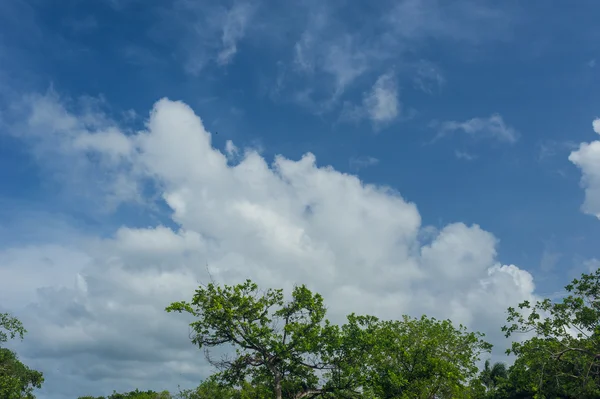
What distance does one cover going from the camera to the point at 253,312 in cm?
3634

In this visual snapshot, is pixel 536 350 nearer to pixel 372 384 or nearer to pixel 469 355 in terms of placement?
pixel 372 384

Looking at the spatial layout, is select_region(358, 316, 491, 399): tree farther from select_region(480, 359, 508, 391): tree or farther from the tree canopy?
select_region(480, 359, 508, 391): tree

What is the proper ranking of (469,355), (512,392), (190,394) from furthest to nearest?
(190,394) → (512,392) → (469,355)

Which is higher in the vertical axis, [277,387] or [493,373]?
[493,373]

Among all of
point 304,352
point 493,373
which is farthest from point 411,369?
point 493,373

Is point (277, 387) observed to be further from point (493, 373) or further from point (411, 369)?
point (493, 373)

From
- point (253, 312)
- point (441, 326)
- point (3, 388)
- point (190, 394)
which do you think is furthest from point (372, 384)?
point (190, 394)

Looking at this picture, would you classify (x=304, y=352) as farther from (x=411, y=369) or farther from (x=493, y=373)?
(x=493, y=373)

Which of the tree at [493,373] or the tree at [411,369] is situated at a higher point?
the tree at [493,373]

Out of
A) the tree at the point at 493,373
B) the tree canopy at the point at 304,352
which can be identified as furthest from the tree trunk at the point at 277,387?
the tree at the point at 493,373

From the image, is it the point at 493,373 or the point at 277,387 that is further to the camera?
the point at 493,373

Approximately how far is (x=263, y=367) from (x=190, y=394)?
41996 millimetres

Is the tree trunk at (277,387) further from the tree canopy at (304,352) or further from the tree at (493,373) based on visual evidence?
the tree at (493,373)

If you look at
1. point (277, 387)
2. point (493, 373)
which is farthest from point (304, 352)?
point (493, 373)
